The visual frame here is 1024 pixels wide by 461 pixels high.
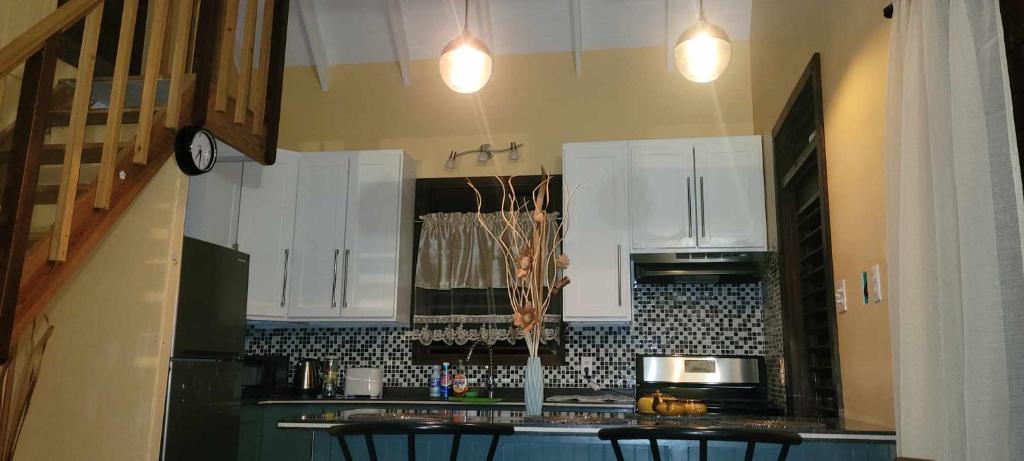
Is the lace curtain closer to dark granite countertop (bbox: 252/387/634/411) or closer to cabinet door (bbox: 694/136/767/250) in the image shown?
dark granite countertop (bbox: 252/387/634/411)

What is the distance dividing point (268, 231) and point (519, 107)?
186cm

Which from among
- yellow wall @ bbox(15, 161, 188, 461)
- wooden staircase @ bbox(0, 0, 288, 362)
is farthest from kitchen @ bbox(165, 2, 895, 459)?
yellow wall @ bbox(15, 161, 188, 461)

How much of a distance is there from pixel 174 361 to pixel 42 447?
590 millimetres

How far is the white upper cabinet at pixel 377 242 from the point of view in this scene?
187 inches

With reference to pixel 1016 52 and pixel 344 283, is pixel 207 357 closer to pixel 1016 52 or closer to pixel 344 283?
pixel 344 283

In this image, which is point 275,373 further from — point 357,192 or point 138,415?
point 138,415

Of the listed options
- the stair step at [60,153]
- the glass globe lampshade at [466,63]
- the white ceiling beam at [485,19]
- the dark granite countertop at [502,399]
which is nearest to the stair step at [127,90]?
the stair step at [60,153]

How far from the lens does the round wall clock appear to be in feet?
11.0

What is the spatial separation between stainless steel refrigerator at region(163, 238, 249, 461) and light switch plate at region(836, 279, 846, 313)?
2854 millimetres

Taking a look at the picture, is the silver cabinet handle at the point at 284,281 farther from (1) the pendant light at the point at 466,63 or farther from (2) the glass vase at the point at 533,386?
(2) the glass vase at the point at 533,386

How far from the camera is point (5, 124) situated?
3506 mm

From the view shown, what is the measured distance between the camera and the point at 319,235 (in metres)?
4.88

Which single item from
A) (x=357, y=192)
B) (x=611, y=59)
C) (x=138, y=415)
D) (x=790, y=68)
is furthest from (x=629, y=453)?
(x=611, y=59)

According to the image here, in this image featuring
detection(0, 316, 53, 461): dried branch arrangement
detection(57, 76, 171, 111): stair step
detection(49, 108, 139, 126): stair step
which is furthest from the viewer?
detection(57, 76, 171, 111): stair step
